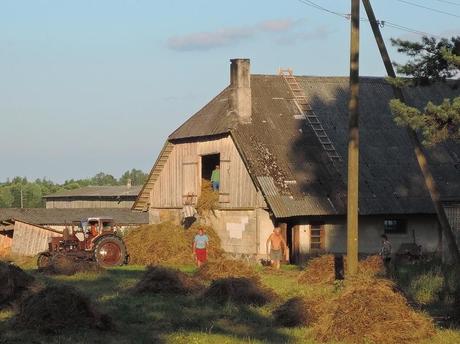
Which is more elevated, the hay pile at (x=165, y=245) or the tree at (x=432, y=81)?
the tree at (x=432, y=81)

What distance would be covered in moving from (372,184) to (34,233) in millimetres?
23128

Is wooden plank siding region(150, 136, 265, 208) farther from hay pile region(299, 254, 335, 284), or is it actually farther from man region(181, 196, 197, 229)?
hay pile region(299, 254, 335, 284)

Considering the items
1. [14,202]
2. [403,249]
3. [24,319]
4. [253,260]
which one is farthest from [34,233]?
[14,202]

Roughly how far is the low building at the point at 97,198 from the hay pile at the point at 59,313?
8779 centimetres

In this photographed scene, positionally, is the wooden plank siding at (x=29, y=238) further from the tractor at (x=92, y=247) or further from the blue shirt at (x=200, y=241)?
the blue shirt at (x=200, y=241)

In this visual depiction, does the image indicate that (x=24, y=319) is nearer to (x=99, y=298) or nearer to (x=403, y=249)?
(x=99, y=298)

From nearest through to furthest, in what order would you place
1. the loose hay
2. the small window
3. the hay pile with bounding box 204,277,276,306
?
the loose hay, the hay pile with bounding box 204,277,276,306, the small window

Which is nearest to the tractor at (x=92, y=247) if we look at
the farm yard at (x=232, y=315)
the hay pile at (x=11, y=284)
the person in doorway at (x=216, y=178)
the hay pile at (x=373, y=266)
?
the person in doorway at (x=216, y=178)

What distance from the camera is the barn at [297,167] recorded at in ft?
129

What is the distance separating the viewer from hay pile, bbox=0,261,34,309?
70.3 ft

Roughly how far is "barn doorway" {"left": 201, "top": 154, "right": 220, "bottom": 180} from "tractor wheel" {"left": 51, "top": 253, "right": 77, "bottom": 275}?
1272 centimetres

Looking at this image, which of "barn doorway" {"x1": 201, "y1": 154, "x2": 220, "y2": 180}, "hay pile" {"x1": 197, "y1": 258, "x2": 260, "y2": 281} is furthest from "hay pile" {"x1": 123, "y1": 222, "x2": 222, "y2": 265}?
"hay pile" {"x1": 197, "y1": 258, "x2": 260, "y2": 281}

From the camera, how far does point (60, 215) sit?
80.4 m

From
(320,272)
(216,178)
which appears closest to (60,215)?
(216,178)
